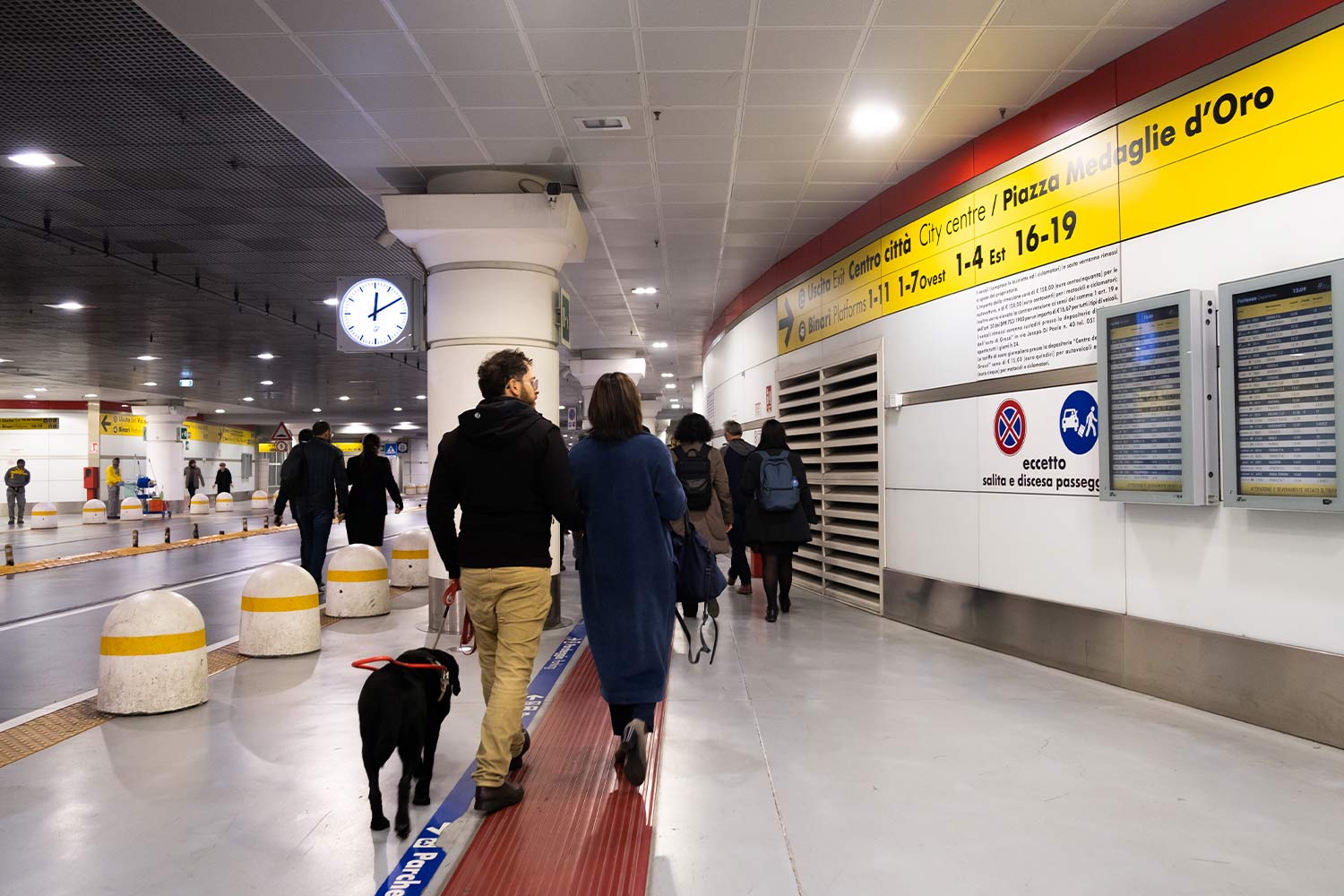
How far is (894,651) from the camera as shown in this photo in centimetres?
641

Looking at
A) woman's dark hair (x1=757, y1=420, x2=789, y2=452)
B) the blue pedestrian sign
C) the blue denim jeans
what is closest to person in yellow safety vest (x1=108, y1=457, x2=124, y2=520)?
the blue denim jeans

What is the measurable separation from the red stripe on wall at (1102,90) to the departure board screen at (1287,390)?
1361 millimetres

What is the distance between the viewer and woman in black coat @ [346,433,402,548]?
989 centimetres

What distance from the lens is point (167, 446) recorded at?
3038 cm

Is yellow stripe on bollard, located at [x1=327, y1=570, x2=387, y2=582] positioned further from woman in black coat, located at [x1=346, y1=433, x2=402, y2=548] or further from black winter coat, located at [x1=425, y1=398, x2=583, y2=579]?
black winter coat, located at [x1=425, y1=398, x2=583, y2=579]

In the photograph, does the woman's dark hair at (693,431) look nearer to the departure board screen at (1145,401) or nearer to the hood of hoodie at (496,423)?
the departure board screen at (1145,401)

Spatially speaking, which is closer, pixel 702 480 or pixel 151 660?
pixel 151 660

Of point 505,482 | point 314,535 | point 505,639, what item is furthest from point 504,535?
point 314,535

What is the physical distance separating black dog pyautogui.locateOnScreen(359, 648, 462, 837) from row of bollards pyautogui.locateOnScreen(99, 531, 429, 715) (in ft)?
7.19

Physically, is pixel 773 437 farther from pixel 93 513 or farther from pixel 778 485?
pixel 93 513

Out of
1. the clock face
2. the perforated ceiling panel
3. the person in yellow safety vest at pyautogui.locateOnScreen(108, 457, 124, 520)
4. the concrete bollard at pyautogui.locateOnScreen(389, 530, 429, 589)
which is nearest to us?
the perforated ceiling panel

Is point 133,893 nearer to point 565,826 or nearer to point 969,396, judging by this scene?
point 565,826

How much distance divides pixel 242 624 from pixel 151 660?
160 centimetres

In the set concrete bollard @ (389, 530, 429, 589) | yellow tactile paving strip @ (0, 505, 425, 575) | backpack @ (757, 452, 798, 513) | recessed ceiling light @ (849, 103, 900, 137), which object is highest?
recessed ceiling light @ (849, 103, 900, 137)
